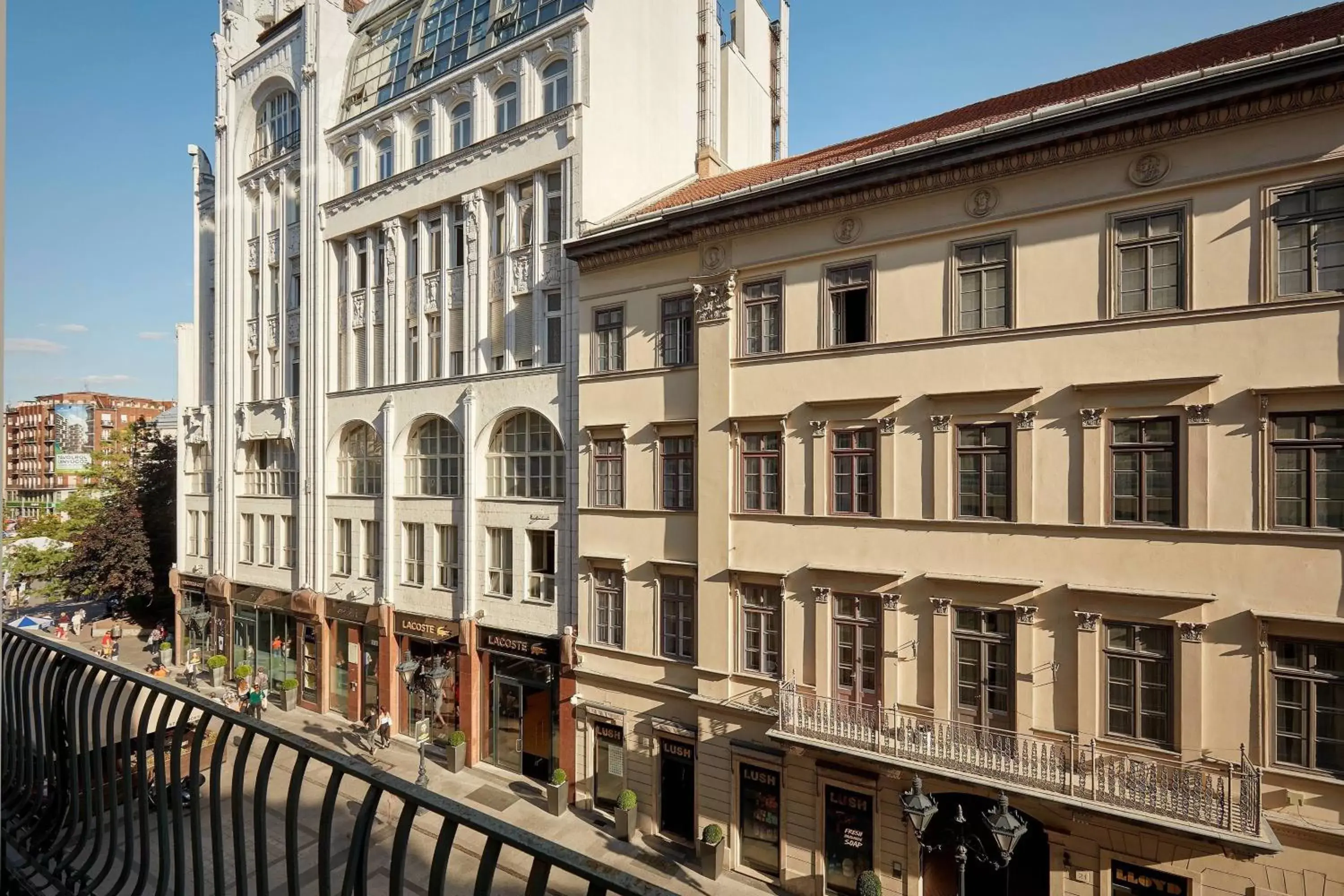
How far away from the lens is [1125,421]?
12352 millimetres

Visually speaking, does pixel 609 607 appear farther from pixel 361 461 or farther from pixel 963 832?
pixel 361 461

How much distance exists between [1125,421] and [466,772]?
18744 millimetres

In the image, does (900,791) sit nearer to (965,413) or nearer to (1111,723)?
(1111,723)

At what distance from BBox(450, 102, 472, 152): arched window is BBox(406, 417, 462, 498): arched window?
28.8 ft

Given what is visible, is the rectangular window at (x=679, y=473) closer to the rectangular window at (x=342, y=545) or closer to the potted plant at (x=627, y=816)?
the potted plant at (x=627, y=816)

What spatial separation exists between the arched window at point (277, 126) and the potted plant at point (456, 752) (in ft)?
74.9

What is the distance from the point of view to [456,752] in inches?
803

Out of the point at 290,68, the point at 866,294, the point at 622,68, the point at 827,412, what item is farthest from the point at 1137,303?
the point at 290,68

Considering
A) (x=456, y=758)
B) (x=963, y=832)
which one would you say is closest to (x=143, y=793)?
(x=963, y=832)

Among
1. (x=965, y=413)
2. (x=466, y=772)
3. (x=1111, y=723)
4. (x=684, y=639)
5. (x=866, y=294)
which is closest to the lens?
(x=1111, y=723)

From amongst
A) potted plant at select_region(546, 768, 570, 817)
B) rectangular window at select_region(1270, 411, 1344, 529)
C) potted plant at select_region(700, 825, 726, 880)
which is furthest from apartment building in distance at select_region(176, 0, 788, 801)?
rectangular window at select_region(1270, 411, 1344, 529)

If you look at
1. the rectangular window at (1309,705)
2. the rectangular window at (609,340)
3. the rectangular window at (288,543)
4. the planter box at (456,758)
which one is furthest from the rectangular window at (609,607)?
the rectangular window at (288,543)

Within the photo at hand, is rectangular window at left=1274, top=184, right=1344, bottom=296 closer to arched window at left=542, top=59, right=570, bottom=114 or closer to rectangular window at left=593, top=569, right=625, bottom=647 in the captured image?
rectangular window at left=593, top=569, right=625, bottom=647

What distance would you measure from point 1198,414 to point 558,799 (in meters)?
16.2
